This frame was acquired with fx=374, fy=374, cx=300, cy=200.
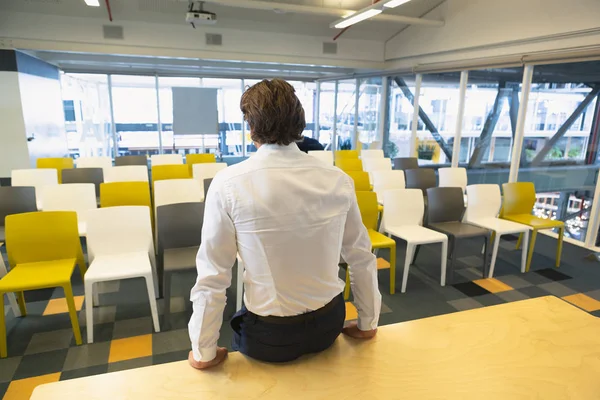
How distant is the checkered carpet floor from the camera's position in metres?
2.45

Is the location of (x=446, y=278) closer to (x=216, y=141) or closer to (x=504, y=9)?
(x=504, y=9)

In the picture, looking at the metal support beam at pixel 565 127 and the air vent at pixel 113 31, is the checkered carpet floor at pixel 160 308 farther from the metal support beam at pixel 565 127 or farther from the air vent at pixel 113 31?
the air vent at pixel 113 31

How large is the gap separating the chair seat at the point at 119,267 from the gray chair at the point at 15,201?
149cm

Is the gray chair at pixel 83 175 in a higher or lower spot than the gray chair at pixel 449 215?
higher

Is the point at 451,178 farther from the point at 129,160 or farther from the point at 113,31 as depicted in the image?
the point at 113,31

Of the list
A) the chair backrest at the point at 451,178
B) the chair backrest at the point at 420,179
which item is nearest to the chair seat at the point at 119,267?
the chair backrest at the point at 420,179

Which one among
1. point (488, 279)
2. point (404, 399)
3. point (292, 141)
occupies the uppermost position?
point (292, 141)

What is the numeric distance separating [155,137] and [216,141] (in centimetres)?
158

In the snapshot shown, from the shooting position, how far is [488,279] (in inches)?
150

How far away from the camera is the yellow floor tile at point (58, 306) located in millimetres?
3064

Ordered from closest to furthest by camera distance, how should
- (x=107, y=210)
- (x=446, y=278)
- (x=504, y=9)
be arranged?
(x=107, y=210) → (x=446, y=278) → (x=504, y=9)

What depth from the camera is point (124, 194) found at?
3721 millimetres

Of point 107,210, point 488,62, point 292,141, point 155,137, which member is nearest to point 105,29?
point 155,137

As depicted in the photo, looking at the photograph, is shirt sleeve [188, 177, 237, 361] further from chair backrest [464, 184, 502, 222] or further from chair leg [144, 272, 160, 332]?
chair backrest [464, 184, 502, 222]
